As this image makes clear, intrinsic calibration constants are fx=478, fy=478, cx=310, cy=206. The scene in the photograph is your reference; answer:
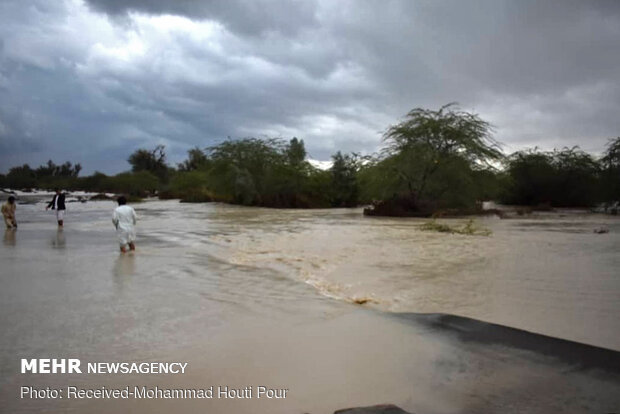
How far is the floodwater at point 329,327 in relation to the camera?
12.7ft

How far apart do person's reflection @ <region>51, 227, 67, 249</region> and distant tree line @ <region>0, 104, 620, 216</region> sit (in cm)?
1724

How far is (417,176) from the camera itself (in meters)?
28.0

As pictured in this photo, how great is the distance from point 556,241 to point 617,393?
11.0 m

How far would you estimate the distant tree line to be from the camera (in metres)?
27.3

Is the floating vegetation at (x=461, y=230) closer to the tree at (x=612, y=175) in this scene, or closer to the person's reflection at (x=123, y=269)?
the person's reflection at (x=123, y=269)

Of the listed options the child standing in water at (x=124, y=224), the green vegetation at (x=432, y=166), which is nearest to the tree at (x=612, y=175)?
the green vegetation at (x=432, y=166)

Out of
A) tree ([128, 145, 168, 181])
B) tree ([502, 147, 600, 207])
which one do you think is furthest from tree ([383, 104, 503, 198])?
tree ([128, 145, 168, 181])

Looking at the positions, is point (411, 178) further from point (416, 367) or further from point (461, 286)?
point (416, 367)

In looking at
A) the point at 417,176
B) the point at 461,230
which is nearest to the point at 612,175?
the point at 417,176

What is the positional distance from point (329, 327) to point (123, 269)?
543cm

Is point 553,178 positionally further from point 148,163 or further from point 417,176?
point 148,163

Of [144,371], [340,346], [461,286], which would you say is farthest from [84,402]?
[461,286]

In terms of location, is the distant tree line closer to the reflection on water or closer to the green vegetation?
the green vegetation

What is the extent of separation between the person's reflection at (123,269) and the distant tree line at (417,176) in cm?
1921
